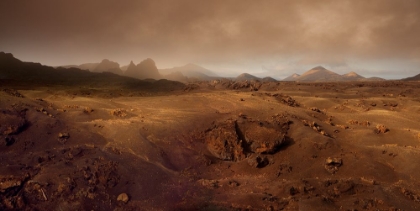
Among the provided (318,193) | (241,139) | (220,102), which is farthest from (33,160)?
(220,102)

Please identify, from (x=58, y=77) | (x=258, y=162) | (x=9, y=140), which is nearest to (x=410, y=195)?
(x=258, y=162)

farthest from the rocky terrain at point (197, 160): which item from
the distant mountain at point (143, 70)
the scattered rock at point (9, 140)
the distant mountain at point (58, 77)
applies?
the distant mountain at point (143, 70)

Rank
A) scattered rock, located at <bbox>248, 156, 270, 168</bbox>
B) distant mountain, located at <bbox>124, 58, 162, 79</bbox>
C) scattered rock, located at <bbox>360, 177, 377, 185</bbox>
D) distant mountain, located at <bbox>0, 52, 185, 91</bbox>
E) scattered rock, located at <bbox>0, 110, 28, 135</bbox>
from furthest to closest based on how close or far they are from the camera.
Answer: distant mountain, located at <bbox>124, 58, 162, 79</bbox> → distant mountain, located at <bbox>0, 52, 185, 91</bbox> → scattered rock, located at <bbox>248, 156, 270, 168</bbox> → scattered rock, located at <bbox>0, 110, 28, 135</bbox> → scattered rock, located at <bbox>360, 177, 377, 185</bbox>

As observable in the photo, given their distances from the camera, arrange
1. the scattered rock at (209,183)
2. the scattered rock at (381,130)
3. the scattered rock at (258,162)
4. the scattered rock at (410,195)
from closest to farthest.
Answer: the scattered rock at (410,195)
the scattered rock at (209,183)
the scattered rock at (258,162)
the scattered rock at (381,130)

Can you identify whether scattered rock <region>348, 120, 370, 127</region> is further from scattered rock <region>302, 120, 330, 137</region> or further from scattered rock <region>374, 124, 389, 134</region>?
scattered rock <region>302, 120, 330, 137</region>

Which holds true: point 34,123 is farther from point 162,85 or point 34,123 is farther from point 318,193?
point 162,85

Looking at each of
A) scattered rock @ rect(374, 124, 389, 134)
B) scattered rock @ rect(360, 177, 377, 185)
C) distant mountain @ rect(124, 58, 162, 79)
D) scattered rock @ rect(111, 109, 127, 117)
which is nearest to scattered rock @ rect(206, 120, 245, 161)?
scattered rock @ rect(360, 177, 377, 185)

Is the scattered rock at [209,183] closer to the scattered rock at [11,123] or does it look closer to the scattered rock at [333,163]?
the scattered rock at [333,163]
